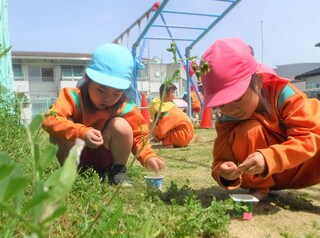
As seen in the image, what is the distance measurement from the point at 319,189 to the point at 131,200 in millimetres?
965

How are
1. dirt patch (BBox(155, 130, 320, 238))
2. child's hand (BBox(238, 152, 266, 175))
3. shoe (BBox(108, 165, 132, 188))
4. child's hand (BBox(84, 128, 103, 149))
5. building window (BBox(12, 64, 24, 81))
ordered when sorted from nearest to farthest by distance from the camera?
dirt patch (BBox(155, 130, 320, 238)), child's hand (BBox(238, 152, 266, 175)), child's hand (BBox(84, 128, 103, 149)), shoe (BBox(108, 165, 132, 188)), building window (BBox(12, 64, 24, 81))

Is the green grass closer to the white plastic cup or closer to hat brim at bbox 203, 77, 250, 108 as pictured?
the white plastic cup

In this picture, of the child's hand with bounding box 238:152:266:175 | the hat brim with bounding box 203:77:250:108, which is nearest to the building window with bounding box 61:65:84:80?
the hat brim with bounding box 203:77:250:108

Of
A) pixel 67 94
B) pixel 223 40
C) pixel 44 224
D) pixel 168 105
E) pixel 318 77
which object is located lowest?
pixel 318 77

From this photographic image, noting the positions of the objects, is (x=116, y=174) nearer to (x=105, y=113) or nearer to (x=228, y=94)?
(x=105, y=113)

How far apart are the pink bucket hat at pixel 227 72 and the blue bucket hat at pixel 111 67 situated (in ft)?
1.71

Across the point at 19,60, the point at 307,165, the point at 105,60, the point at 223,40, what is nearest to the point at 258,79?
Result: the point at 223,40

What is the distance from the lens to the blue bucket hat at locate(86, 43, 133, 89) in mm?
1822

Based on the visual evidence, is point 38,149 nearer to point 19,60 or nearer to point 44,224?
point 44,224

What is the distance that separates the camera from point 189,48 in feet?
26.9

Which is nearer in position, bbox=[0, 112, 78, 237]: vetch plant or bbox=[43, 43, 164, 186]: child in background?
bbox=[0, 112, 78, 237]: vetch plant

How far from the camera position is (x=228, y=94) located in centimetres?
136

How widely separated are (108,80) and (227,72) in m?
0.64

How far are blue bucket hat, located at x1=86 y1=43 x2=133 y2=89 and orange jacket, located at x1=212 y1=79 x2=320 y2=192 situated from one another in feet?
1.75
